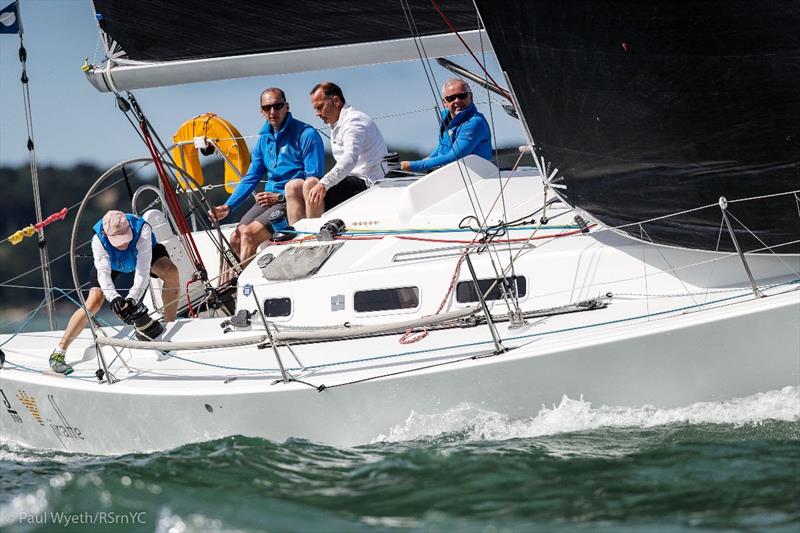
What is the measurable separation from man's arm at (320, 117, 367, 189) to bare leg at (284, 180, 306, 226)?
0.21 meters

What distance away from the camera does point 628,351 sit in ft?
16.4

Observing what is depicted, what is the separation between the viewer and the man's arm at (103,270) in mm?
6383

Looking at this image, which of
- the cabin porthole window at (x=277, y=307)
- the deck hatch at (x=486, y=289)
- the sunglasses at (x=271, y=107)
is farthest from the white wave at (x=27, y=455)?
the sunglasses at (x=271, y=107)

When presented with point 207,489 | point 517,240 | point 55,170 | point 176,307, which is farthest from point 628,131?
point 55,170

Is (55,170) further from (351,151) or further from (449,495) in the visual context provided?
(449,495)

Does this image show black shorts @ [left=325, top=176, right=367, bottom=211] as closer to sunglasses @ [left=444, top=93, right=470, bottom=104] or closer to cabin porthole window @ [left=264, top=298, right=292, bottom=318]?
sunglasses @ [left=444, top=93, right=470, bottom=104]

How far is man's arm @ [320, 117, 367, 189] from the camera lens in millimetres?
7254

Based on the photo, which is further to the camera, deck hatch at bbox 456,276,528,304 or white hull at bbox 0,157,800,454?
deck hatch at bbox 456,276,528,304

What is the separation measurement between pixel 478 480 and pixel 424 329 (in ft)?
4.99

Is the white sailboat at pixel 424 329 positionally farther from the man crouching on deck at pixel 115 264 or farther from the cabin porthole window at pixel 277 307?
the man crouching on deck at pixel 115 264

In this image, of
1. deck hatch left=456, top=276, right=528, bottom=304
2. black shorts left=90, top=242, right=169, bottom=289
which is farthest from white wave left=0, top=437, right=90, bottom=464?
deck hatch left=456, top=276, right=528, bottom=304

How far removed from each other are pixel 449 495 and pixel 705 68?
246cm

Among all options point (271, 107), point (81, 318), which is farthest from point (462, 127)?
point (81, 318)

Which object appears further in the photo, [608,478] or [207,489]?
[207,489]
